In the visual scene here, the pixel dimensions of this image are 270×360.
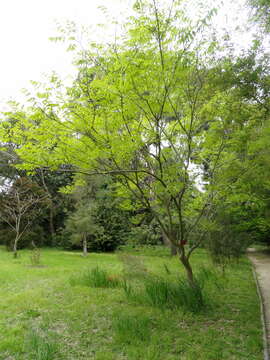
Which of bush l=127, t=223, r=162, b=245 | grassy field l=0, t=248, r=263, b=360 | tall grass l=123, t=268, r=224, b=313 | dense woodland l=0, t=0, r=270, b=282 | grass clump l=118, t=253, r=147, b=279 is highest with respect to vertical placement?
dense woodland l=0, t=0, r=270, b=282

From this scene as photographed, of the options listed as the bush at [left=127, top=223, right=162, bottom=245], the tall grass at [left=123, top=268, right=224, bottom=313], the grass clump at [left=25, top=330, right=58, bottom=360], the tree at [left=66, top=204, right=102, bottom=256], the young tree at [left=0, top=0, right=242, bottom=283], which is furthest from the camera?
the bush at [left=127, top=223, right=162, bottom=245]

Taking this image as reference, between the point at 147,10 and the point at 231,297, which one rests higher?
the point at 147,10

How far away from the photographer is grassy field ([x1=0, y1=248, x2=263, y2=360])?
10.3ft

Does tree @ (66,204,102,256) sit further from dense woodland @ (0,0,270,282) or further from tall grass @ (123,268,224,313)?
tall grass @ (123,268,224,313)

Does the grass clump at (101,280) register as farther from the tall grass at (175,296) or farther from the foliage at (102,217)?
the foliage at (102,217)

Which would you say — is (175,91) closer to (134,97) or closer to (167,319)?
(134,97)

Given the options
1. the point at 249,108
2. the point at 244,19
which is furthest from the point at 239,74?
the point at 244,19

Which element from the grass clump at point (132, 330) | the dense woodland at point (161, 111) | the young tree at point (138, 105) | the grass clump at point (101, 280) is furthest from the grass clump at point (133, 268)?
the grass clump at point (132, 330)

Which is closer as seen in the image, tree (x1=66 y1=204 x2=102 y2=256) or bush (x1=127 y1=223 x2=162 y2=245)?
tree (x1=66 y1=204 x2=102 y2=256)

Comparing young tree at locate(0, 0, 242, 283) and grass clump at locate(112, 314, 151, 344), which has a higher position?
young tree at locate(0, 0, 242, 283)

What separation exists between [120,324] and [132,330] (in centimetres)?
18

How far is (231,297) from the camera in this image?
212 inches

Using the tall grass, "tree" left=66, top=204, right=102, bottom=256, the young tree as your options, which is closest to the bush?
"tree" left=66, top=204, right=102, bottom=256

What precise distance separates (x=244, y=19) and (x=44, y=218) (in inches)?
722
